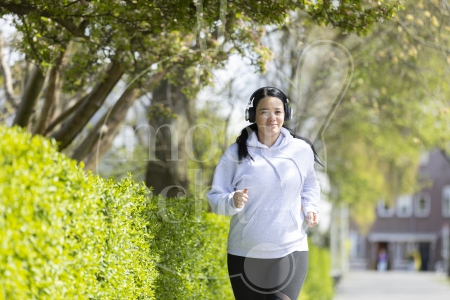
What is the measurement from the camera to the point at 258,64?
24.7 ft

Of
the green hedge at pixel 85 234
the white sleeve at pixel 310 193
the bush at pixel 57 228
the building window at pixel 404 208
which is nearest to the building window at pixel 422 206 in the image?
the building window at pixel 404 208

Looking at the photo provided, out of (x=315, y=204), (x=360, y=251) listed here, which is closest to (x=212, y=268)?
(x=315, y=204)

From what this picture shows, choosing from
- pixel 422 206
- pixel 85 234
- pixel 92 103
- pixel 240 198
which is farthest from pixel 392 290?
pixel 422 206

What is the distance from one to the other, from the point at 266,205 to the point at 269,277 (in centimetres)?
43

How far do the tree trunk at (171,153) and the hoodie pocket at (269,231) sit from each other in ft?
20.6

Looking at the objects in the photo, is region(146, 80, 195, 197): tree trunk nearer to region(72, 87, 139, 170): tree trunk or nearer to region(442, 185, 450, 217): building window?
region(72, 87, 139, 170): tree trunk

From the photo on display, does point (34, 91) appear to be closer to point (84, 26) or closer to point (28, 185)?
point (84, 26)

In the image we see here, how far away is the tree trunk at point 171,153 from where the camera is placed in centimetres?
1095

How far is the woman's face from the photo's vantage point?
15.2 feet

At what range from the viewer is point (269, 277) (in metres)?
4.39

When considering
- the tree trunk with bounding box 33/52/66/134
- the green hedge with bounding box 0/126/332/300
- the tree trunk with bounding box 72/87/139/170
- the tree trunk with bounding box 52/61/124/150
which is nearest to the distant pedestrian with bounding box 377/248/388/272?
the tree trunk with bounding box 72/87/139/170

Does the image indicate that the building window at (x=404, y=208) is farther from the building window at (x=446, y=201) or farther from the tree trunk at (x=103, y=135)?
the tree trunk at (x=103, y=135)

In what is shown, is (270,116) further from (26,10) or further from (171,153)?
(171,153)

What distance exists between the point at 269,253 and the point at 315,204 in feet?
1.61
